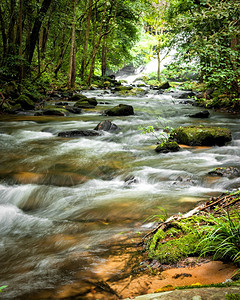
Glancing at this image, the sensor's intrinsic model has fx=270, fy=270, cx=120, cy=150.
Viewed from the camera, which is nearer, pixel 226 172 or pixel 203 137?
pixel 226 172

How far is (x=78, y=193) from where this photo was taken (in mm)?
4430

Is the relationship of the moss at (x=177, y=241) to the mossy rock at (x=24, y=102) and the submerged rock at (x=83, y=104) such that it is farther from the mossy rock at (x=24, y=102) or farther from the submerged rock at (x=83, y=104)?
the submerged rock at (x=83, y=104)

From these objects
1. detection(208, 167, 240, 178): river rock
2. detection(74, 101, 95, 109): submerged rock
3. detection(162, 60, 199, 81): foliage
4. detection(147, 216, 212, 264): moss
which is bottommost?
detection(208, 167, 240, 178): river rock

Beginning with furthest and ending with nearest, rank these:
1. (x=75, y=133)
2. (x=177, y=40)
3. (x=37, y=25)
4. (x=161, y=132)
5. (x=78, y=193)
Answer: (x=37, y=25) → (x=177, y=40) → (x=161, y=132) → (x=75, y=133) → (x=78, y=193)

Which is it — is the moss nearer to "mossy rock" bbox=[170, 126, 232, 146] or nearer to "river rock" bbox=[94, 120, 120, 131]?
"mossy rock" bbox=[170, 126, 232, 146]

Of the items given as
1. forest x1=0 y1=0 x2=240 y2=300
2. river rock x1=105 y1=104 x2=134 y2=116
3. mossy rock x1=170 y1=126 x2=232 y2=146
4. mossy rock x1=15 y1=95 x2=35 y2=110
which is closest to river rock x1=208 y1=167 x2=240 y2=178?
forest x1=0 y1=0 x2=240 y2=300

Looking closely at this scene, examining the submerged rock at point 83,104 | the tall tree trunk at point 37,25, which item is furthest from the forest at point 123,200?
the submerged rock at point 83,104

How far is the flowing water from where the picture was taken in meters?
2.37

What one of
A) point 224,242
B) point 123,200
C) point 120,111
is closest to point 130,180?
point 123,200

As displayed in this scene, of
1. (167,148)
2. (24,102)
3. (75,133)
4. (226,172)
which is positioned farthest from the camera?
(24,102)

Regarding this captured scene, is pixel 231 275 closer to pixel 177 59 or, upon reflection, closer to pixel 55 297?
pixel 55 297

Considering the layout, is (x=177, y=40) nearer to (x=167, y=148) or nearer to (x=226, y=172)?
(x=167, y=148)

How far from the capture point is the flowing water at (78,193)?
7.77ft

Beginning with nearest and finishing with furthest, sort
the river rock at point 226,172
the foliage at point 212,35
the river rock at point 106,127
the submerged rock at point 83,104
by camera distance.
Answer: the river rock at point 226,172, the foliage at point 212,35, the river rock at point 106,127, the submerged rock at point 83,104
